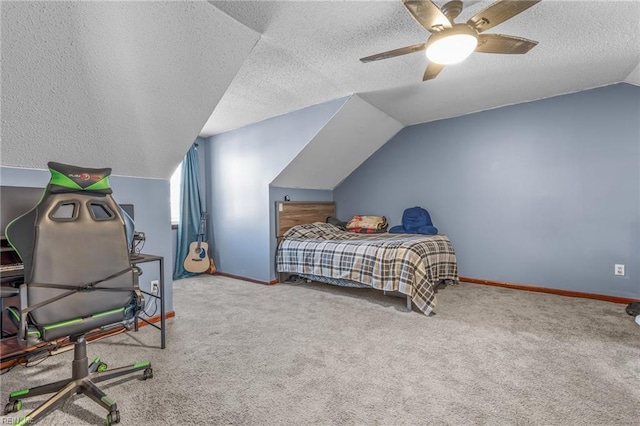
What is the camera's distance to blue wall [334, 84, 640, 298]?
3.07 m

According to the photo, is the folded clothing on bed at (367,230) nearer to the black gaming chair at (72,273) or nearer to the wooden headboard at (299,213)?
the wooden headboard at (299,213)

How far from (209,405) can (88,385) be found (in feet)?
1.96

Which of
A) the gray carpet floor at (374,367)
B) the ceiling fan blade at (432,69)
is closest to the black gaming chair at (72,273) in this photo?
the gray carpet floor at (374,367)

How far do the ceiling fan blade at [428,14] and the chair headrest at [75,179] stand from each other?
175 cm

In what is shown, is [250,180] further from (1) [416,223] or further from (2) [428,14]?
(2) [428,14]

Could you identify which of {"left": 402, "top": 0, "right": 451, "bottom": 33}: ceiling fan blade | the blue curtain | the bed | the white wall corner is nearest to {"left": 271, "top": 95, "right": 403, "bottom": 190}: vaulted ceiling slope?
the bed

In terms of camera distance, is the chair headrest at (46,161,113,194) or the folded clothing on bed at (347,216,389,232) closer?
→ the chair headrest at (46,161,113,194)

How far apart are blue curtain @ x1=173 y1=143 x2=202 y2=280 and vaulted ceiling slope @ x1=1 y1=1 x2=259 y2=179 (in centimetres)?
201

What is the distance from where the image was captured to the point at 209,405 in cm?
151

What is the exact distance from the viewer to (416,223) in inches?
165

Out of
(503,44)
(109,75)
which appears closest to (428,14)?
(503,44)

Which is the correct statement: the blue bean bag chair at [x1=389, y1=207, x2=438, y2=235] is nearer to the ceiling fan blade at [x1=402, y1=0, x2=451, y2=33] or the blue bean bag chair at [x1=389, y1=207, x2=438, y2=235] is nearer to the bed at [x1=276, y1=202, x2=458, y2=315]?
the bed at [x1=276, y1=202, x2=458, y2=315]

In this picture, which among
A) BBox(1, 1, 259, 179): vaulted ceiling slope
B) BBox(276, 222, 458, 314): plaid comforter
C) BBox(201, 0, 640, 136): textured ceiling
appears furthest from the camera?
BBox(276, 222, 458, 314): plaid comforter

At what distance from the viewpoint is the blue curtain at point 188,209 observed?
4.39 meters
